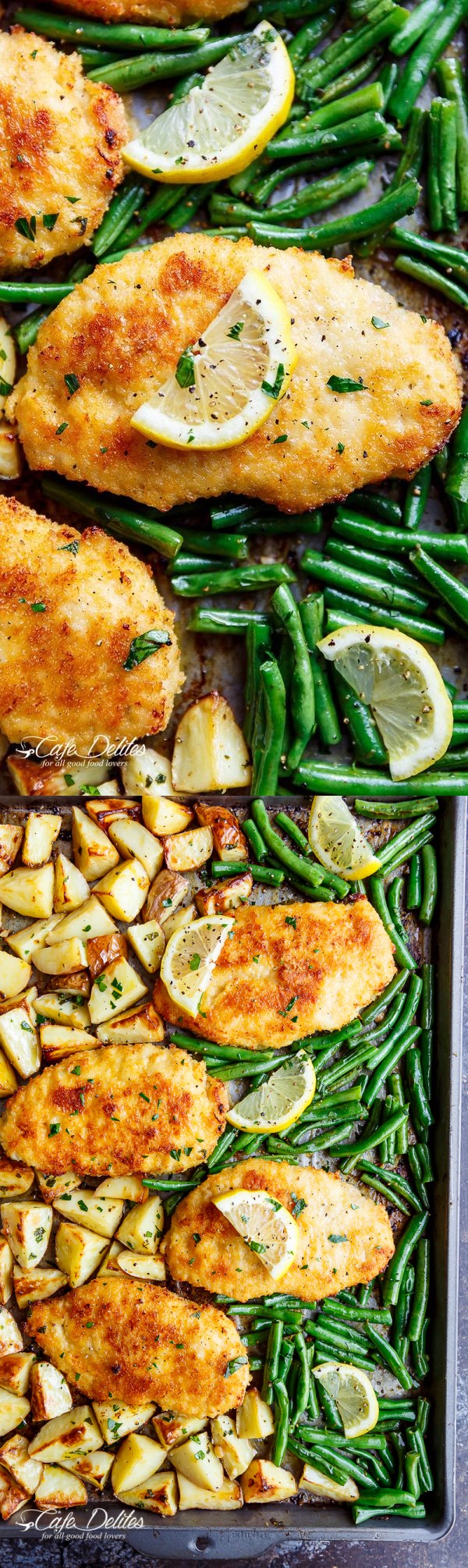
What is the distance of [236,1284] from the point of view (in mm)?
2691

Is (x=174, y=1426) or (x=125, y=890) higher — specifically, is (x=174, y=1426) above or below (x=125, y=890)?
below

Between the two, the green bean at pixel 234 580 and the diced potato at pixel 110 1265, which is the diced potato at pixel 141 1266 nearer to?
the diced potato at pixel 110 1265

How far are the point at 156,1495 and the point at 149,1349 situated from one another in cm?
40

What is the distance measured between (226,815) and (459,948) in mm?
781

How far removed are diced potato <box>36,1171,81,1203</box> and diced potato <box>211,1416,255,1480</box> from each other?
0.77 metres

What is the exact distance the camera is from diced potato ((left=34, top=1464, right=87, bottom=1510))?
269 centimetres

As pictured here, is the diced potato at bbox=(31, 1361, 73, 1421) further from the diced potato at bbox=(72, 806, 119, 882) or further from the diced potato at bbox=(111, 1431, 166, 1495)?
the diced potato at bbox=(72, 806, 119, 882)

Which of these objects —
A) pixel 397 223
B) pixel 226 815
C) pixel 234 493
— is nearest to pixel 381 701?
pixel 226 815

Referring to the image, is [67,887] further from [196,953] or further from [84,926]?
[196,953]

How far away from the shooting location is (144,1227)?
2693 mm

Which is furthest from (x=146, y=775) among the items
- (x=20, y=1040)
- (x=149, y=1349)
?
(x=149, y=1349)

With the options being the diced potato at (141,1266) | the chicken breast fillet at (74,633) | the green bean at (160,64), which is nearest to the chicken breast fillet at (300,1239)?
the diced potato at (141,1266)

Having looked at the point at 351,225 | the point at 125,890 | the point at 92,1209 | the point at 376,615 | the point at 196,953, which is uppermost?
the point at 351,225

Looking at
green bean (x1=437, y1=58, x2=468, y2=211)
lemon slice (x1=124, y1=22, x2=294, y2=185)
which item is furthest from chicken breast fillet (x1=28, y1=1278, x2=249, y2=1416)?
green bean (x1=437, y1=58, x2=468, y2=211)
